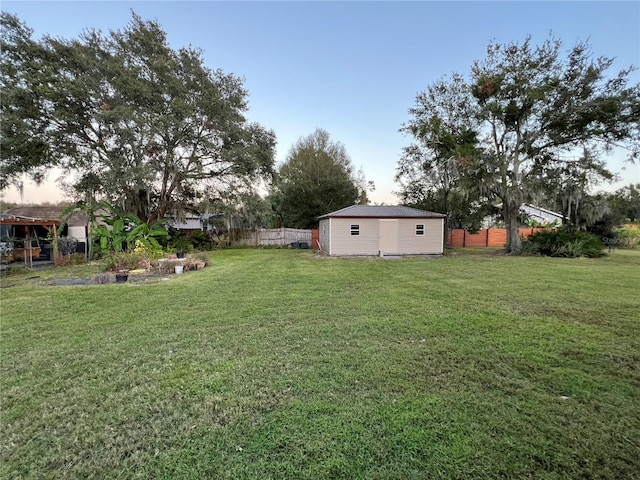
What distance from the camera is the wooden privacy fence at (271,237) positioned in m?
18.7

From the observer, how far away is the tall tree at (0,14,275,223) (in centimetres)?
1127

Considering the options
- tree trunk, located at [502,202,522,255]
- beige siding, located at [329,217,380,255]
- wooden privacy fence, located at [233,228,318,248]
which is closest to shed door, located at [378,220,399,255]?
beige siding, located at [329,217,380,255]

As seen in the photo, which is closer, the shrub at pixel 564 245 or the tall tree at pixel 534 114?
the tall tree at pixel 534 114

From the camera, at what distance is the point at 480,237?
66.2 feet

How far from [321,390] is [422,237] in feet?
40.6

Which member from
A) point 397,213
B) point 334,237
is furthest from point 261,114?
point 397,213

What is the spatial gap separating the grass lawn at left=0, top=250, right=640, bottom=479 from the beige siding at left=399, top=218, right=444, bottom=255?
8756 millimetres

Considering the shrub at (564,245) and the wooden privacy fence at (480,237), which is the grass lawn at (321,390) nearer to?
the shrub at (564,245)

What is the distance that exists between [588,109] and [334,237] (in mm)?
11867

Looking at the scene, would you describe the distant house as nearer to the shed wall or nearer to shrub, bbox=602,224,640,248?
the shed wall

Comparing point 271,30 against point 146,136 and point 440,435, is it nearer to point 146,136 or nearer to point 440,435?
point 146,136

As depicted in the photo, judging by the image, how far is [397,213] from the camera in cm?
1370

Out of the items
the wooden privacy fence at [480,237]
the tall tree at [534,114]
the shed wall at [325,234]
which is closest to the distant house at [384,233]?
the shed wall at [325,234]

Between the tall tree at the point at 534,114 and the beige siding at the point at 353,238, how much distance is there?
16.9 feet
